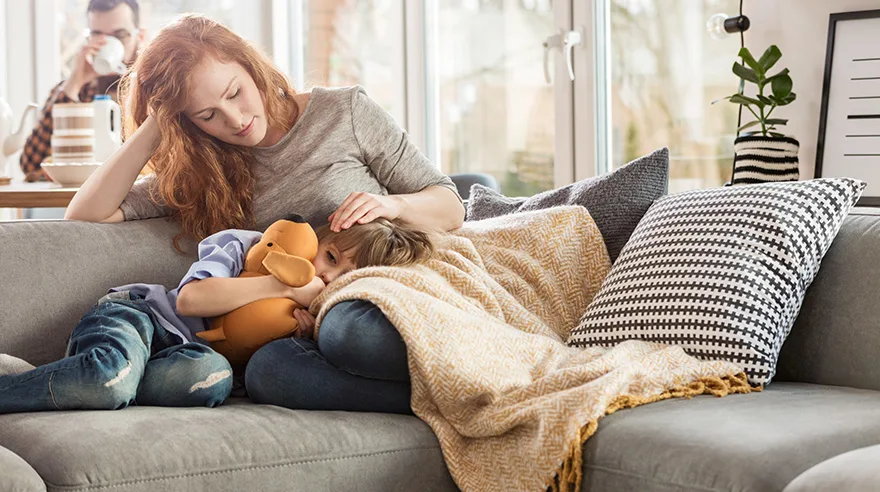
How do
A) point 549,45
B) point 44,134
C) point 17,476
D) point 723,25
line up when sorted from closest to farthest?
point 17,476, point 723,25, point 549,45, point 44,134

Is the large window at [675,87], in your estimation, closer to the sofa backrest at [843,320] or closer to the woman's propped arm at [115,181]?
the sofa backrest at [843,320]

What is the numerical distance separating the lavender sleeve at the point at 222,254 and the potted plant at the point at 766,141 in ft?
3.86

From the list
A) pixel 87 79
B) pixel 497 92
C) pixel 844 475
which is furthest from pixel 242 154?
pixel 497 92

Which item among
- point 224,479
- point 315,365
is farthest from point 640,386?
point 224,479

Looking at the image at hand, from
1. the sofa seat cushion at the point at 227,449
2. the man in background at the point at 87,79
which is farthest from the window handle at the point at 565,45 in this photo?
the sofa seat cushion at the point at 227,449

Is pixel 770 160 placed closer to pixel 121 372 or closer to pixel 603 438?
pixel 603 438

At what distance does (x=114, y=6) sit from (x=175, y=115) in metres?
2.18

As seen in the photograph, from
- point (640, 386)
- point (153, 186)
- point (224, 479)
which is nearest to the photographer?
point (224, 479)

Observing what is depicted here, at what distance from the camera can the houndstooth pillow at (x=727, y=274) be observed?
180cm

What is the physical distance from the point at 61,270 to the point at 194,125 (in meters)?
0.42

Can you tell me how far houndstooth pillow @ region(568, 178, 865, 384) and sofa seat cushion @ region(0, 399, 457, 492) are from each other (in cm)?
46

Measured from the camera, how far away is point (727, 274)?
1835mm

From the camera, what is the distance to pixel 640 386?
66.0 inches

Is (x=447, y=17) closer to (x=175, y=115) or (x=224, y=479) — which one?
(x=175, y=115)
